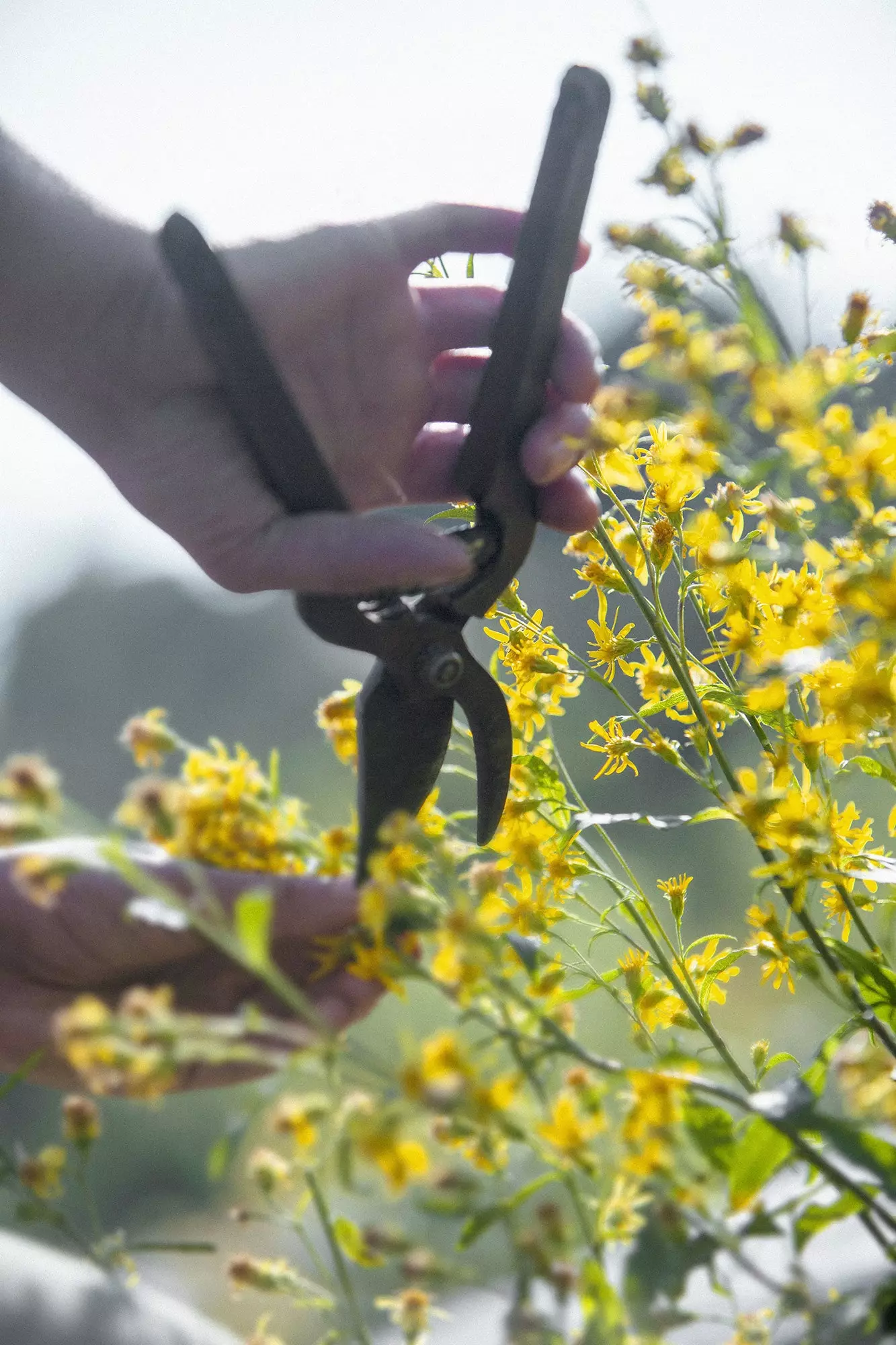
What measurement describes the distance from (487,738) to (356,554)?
0.40ft

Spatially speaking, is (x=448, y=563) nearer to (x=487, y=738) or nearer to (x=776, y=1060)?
(x=487, y=738)

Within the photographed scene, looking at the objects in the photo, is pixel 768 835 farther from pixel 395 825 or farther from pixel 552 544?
pixel 552 544

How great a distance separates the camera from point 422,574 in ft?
1.74

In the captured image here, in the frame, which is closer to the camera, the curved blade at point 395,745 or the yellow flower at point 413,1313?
the yellow flower at point 413,1313

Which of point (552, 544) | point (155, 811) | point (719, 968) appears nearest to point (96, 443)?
point (155, 811)

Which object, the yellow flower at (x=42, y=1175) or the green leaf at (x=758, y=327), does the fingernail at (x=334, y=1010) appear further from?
the green leaf at (x=758, y=327)

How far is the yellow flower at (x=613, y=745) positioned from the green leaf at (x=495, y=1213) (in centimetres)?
30

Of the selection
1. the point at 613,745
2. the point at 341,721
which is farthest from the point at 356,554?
the point at 613,745

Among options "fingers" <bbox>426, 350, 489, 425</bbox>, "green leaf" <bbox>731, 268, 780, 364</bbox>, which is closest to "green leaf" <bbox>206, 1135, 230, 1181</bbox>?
"green leaf" <bbox>731, 268, 780, 364</bbox>

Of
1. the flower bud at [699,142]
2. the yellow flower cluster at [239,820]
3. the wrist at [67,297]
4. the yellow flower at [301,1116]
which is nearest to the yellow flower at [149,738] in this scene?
the yellow flower cluster at [239,820]

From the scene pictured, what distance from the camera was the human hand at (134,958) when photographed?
0.43 metres

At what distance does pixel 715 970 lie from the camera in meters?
0.58

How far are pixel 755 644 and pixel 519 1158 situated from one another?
0.84ft

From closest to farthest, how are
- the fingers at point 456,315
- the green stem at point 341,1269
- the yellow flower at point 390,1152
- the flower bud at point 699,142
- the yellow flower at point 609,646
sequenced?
the yellow flower at point 390,1152 → the green stem at point 341,1269 → the flower bud at point 699,142 → the yellow flower at point 609,646 → the fingers at point 456,315
